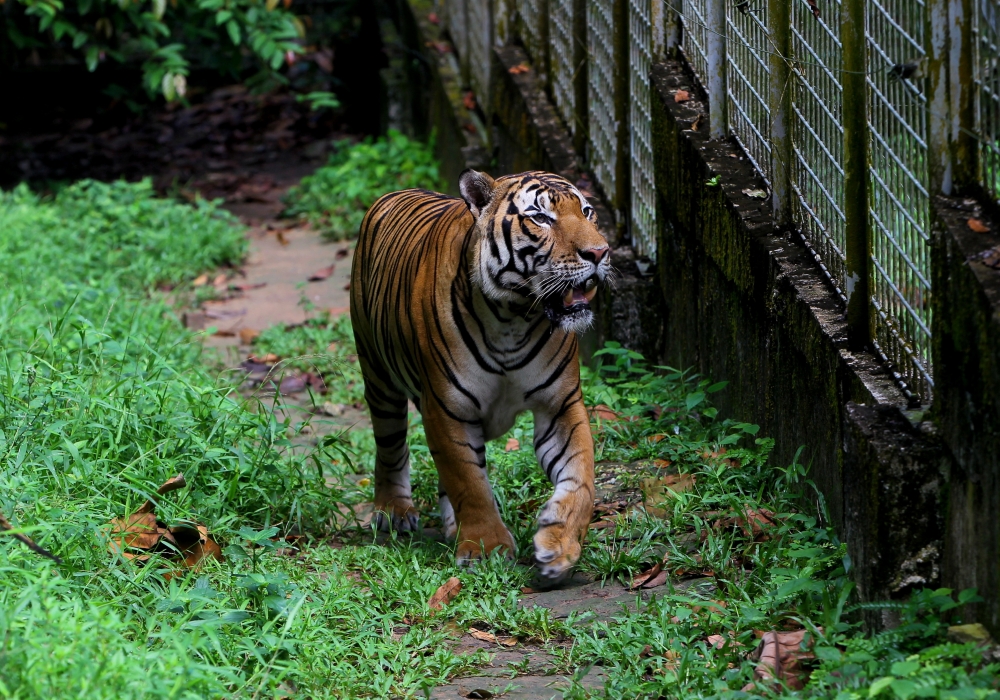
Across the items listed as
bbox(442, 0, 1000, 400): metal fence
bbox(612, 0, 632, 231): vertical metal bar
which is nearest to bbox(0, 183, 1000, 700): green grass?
bbox(442, 0, 1000, 400): metal fence

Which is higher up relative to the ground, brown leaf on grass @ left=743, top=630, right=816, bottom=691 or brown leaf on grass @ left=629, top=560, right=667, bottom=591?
brown leaf on grass @ left=743, top=630, right=816, bottom=691

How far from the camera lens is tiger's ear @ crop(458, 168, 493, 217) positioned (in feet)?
14.2

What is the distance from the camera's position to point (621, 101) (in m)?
6.08

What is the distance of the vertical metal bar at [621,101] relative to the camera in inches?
236

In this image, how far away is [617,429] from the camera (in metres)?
5.24

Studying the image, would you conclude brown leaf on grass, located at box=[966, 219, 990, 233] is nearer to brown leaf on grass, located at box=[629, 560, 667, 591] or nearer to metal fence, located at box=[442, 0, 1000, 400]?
metal fence, located at box=[442, 0, 1000, 400]

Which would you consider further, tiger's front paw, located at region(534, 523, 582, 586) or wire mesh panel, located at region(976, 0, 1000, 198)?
tiger's front paw, located at region(534, 523, 582, 586)

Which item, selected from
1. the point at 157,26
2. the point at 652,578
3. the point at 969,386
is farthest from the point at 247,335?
the point at 969,386

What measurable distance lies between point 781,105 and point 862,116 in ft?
2.25

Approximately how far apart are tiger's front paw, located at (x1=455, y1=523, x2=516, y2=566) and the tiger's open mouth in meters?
0.78

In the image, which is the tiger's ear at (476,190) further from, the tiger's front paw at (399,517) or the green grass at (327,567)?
the tiger's front paw at (399,517)

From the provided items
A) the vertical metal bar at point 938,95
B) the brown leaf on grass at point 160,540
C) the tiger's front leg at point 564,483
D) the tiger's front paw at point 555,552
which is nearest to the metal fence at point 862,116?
the vertical metal bar at point 938,95

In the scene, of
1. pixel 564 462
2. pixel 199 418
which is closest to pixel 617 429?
pixel 564 462

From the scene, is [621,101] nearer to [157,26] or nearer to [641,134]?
[641,134]
